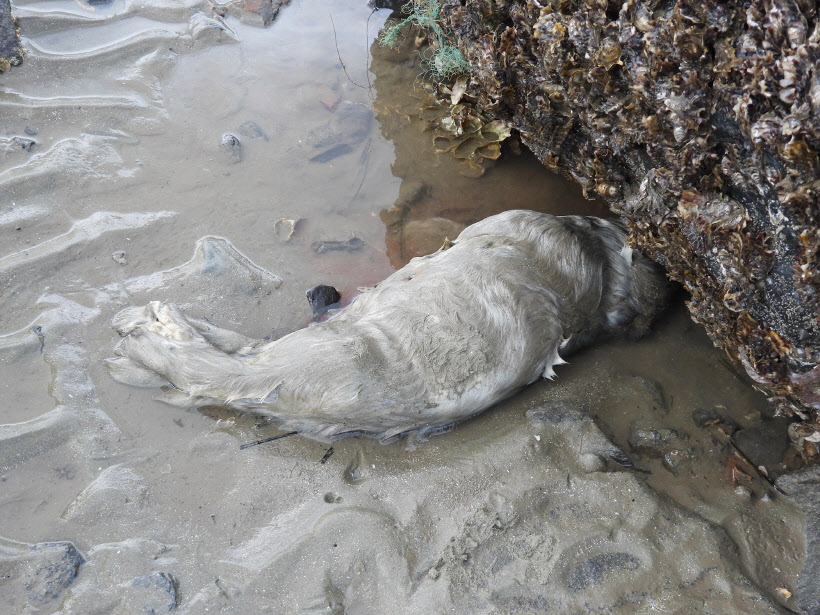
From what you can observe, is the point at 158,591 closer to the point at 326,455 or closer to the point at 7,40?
the point at 326,455

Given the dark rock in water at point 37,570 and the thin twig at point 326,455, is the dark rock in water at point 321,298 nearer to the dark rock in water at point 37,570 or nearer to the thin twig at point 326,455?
the thin twig at point 326,455

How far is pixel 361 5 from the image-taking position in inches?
223

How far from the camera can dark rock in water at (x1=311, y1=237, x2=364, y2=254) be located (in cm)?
410

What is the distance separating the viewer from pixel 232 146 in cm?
448

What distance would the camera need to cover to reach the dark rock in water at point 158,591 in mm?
2641

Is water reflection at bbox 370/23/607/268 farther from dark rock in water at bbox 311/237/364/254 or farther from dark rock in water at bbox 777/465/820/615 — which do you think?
dark rock in water at bbox 777/465/820/615

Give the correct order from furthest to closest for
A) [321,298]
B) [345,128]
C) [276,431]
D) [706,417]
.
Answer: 1. [345,128]
2. [321,298]
3. [706,417]
4. [276,431]

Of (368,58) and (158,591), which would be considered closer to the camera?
(158,591)

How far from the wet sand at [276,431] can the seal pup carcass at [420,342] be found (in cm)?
17

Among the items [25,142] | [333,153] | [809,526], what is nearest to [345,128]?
[333,153]

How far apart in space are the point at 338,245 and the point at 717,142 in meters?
2.52

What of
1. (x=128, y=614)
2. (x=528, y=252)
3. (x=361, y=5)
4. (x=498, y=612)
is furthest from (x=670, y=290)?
(x=361, y=5)

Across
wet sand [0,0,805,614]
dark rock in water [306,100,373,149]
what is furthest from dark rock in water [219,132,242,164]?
dark rock in water [306,100,373,149]

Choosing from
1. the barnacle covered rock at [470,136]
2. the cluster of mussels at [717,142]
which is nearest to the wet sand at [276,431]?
the barnacle covered rock at [470,136]
